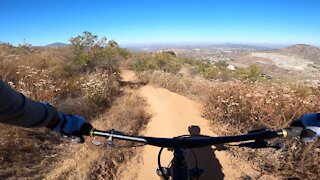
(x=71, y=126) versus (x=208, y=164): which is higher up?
(x=71, y=126)

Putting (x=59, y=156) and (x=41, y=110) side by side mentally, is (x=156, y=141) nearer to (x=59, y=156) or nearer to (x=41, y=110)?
(x=41, y=110)

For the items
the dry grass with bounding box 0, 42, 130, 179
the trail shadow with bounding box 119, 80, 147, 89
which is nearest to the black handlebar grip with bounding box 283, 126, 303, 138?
the dry grass with bounding box 0, 42, 130, 179

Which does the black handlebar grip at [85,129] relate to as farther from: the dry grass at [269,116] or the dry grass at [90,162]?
the dry grass at [269,116]

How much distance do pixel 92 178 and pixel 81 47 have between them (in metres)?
11.1

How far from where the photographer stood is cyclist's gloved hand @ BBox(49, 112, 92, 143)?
64.5 inches

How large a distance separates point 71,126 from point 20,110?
489 mm

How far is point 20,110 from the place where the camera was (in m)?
1.24

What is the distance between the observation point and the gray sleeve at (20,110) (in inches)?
45.4

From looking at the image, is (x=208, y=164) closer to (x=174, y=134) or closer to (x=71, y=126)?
(x=174, y=134)

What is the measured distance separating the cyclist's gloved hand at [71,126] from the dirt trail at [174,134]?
2.47m

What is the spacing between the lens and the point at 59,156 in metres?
5.62

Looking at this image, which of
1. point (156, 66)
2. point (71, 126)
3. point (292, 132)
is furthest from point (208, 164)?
point (156, 66)

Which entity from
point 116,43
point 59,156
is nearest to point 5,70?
point 59,156

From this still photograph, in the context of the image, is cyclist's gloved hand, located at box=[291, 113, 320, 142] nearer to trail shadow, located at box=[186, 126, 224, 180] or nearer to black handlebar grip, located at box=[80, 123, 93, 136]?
black handlebar grip, located at box=[80, 123, 93, 136]
